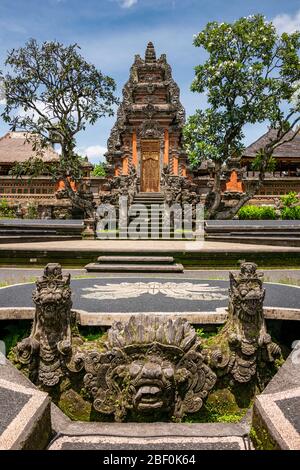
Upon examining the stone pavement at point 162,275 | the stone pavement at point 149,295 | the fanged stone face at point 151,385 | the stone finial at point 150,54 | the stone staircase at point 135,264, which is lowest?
the fanged stone face at point 151,385

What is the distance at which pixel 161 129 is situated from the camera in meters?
22.1

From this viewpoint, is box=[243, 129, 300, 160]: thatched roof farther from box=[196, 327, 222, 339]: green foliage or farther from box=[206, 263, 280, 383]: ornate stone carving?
box=[206, 263, 280, 383]: ornate stone carving

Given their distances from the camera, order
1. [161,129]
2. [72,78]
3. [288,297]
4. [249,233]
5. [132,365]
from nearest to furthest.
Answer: [132,365] < [288,297] < [249,233] < [72,78] < [161,129]

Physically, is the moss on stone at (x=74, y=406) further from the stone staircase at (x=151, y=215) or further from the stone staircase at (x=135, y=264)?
the stone staircase at (x=151, y=215)

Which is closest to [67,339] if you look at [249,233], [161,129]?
[249,233]

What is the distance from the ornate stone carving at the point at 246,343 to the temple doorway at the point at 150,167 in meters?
19.0

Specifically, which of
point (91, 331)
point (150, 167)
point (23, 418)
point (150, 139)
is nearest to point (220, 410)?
point (91, 331)

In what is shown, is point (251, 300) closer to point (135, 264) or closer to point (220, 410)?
point (220, 410)

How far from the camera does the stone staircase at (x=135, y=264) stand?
25.9 ft

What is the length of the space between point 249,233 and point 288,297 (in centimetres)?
821

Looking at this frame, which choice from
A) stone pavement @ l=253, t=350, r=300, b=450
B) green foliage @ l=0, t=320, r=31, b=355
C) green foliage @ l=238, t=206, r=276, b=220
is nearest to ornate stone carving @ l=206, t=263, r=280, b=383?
stone pavement @ l=253, t=350, r=300, b=450

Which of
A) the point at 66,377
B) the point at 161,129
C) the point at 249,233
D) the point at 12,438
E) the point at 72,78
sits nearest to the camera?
the point at 12,438

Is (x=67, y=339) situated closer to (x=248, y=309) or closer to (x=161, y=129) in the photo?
(x=248, y=309)

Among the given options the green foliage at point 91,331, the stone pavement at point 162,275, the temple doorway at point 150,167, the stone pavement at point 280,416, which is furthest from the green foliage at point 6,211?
the stone pavement at point 280,416
